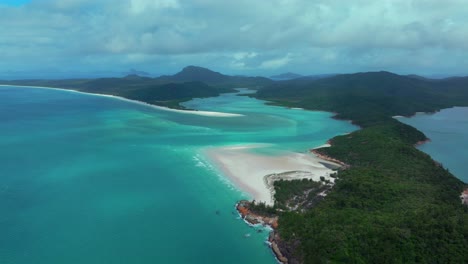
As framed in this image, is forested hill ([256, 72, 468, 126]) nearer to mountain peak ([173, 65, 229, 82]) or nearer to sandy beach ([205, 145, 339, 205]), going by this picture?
sandy beach ([205, 145, 339, 205])

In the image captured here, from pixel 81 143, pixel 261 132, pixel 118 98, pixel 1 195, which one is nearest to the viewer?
pixel 1 195

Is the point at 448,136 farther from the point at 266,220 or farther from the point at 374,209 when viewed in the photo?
the point at 266,220

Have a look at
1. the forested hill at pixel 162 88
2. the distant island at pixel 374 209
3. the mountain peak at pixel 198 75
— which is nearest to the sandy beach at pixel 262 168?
the distant island at pixel 374 209

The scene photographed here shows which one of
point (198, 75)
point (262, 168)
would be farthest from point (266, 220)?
point (198, 75)

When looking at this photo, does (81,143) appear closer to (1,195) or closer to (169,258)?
(1,195)

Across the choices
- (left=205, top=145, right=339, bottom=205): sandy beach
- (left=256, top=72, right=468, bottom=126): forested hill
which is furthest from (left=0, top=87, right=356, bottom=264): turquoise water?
(left=256, top=72, right=468, bottom=126): forested hill

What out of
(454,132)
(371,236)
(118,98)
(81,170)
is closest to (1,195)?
(81,170)
